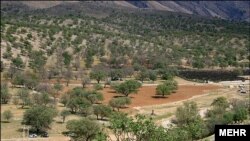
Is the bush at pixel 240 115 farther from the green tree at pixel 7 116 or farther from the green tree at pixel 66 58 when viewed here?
the green tree at pixel 66 58

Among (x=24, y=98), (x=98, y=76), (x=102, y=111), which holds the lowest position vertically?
(x=102, y=111)

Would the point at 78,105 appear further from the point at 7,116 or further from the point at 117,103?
the point at 7,116

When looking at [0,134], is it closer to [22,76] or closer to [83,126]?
[83,126]

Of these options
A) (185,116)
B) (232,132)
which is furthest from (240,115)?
(232,132)

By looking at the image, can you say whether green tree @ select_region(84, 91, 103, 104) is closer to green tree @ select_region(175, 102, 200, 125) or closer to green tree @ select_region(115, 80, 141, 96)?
green tree @ select_region(115, 80, 141, 96)

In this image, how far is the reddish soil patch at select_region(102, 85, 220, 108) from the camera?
12262cm

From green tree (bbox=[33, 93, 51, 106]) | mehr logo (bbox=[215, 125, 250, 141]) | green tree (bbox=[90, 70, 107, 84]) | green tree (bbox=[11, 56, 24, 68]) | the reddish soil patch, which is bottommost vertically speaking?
the reddish soil patch

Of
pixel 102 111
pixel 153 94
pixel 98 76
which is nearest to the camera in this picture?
pixel 102 111

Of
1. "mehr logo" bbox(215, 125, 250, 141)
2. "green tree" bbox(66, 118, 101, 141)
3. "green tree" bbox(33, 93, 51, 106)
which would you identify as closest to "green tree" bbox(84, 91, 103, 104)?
"green tree" bbox(33, 93, 51, 106)

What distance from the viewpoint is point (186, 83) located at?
161500 mm

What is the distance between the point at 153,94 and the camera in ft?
443

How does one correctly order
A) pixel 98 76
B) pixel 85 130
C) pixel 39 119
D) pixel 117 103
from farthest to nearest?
1. pixel 98 76
2. pixel 117 103
3. pixel 39 119
4. pixel 85 130

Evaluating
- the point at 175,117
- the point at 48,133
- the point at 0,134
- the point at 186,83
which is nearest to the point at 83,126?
the point at 48,133

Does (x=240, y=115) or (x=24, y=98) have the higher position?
(x=240, y=115)
